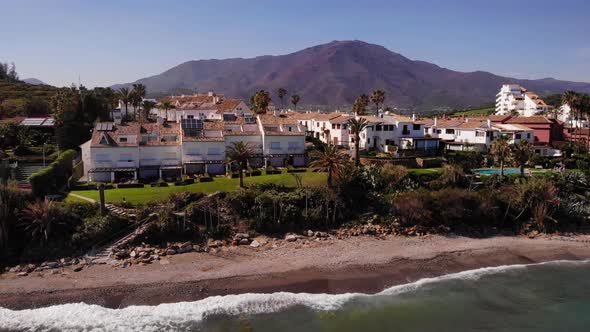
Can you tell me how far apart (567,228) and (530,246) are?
23.7 feet

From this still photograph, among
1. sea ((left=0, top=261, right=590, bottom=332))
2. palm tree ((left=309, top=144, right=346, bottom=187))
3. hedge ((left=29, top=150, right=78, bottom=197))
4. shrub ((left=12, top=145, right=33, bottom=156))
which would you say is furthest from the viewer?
shrub ((left=12, top=145, right=33, bottom=156))

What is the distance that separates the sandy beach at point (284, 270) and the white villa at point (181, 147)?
18624 mm

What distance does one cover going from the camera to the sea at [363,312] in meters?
22.8

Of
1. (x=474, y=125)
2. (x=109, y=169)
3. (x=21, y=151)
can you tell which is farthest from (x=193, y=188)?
(x=474, y=125)

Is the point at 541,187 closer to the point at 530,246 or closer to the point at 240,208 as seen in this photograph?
the point at 530,246

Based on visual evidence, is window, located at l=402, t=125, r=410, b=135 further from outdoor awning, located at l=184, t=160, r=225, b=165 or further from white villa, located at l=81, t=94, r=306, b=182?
outdoor awning, located at l=184, t=160, r=225, b=165

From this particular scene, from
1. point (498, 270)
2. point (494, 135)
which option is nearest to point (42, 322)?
point (498, 270)

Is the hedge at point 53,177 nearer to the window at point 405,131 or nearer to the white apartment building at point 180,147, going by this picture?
the white apartment building at point 180,147

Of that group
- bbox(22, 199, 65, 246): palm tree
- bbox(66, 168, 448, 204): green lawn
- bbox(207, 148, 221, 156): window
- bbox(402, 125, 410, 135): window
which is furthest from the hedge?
bbox(402, 125, 410, 135): window

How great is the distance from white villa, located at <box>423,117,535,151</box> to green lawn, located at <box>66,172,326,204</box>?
1219 inches

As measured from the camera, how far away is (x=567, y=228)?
129 ft

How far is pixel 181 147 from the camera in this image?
48906 millimetres

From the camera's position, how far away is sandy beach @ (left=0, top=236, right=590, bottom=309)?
25688mm

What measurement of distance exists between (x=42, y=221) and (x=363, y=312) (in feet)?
78.9
